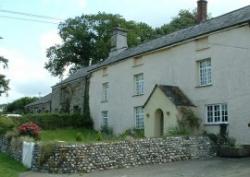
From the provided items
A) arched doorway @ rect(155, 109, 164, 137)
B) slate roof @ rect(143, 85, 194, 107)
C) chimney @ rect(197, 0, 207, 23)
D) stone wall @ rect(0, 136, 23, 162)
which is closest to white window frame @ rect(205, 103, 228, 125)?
slate roof @ rect(143, 85, 194, 107)

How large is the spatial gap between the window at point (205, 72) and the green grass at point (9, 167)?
1202 centimetres

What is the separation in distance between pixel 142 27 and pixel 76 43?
32.7 ft

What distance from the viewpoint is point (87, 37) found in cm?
6569

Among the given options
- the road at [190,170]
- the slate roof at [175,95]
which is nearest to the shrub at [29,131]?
the road at [190,170]

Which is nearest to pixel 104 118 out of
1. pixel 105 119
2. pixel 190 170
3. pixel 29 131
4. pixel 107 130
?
pixel 105 119

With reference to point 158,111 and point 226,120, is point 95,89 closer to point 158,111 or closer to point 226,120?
point 158,111

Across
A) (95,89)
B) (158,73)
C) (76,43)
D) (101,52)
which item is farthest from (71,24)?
(158,73)

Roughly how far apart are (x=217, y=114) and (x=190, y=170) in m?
8.21

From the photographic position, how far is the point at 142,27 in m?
66.2

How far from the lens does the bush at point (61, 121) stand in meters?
40.2

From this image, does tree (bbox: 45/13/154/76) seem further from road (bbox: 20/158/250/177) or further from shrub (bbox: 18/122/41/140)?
road (bbox: 20/158/250/177)

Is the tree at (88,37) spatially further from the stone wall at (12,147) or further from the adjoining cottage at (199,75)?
the stone wall at (12,147)

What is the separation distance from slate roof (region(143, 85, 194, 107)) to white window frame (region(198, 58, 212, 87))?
1.35 m

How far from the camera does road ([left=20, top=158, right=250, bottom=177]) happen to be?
17578mm
